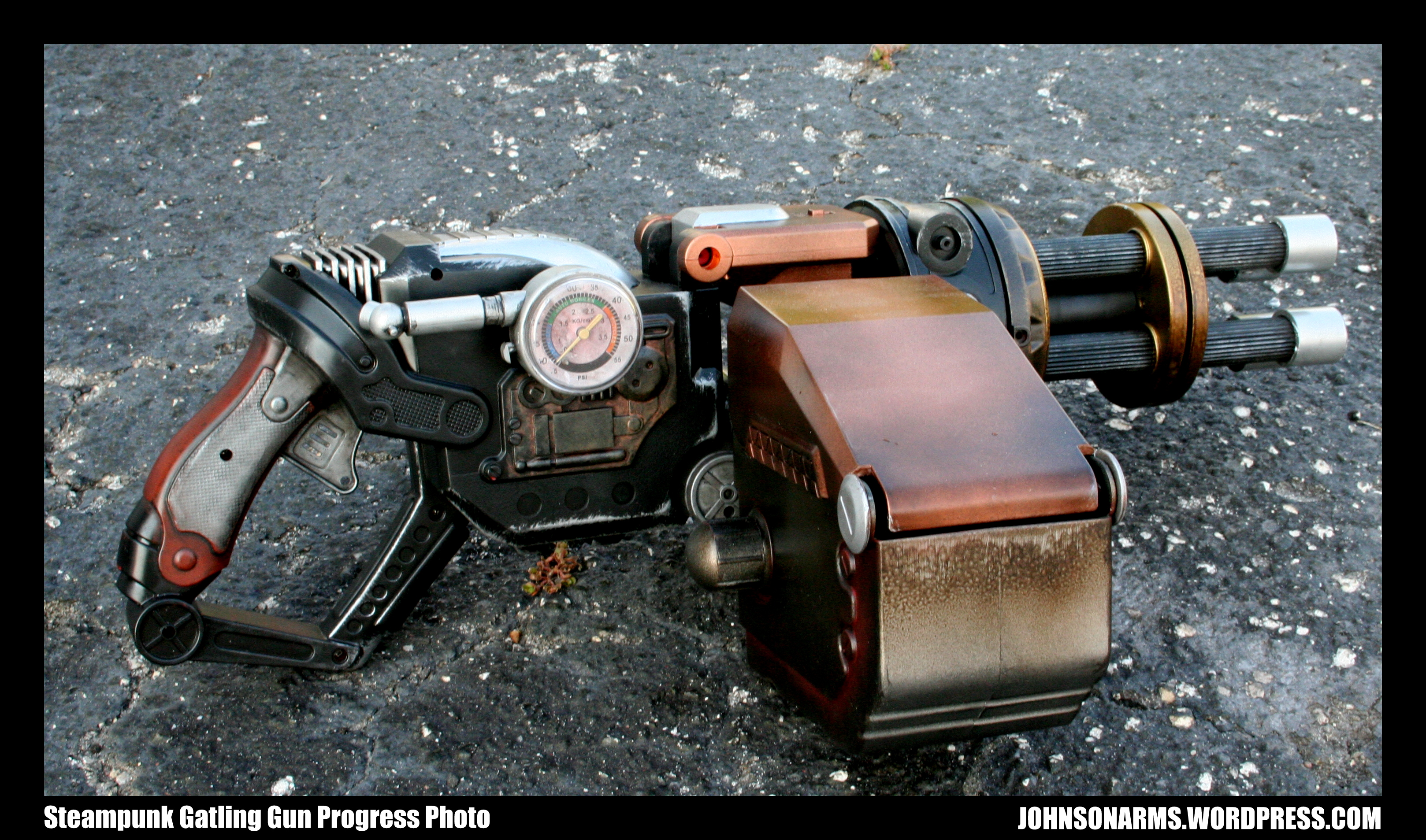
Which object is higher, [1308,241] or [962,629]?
[1308,241]

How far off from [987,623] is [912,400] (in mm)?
289

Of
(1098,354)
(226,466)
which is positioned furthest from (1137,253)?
(226,466)

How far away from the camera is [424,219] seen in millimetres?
2889

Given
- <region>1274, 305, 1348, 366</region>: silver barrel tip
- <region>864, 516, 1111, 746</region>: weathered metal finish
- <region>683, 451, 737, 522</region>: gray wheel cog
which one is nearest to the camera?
<region>864, 516, 1111, 746</region>: weathered metal finish

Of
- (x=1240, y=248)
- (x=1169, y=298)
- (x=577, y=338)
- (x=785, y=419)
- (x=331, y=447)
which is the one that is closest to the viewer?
(x=785, y=419)

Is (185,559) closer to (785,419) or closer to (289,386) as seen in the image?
(289,386)

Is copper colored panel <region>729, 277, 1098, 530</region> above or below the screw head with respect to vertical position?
above

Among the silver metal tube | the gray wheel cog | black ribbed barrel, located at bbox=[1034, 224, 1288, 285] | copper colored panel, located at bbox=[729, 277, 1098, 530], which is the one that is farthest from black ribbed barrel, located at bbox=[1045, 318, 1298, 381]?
the silver metal tube

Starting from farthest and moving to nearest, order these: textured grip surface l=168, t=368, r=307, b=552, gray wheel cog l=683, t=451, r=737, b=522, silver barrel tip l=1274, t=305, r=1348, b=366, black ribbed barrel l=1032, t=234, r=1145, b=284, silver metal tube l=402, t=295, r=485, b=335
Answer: silver barrel tip l=1274, t=305, r=1348, b=366 < black ribbed barrel l=1032, t=234, r=1145, b=284 < gray wheel cog l=683, t=451, r=737, b=522 < textured grip surface l=168, t=368, r=307, b=552 < silver metal tube l=402, t=295, r=485, b=335

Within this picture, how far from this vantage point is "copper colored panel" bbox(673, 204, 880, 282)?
1728mm

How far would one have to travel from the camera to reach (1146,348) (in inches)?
76.6

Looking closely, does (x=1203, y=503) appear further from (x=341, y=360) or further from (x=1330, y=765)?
(x=341, y=360)

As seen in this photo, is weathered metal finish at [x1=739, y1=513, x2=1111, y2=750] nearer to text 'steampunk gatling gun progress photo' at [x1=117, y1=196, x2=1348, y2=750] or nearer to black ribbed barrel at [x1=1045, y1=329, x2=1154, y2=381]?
text 'steampunk gatling gun progress photo' at [x1=117, y1=196, x2=1348, y2=750]

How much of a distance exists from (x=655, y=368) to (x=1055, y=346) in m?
0.71
